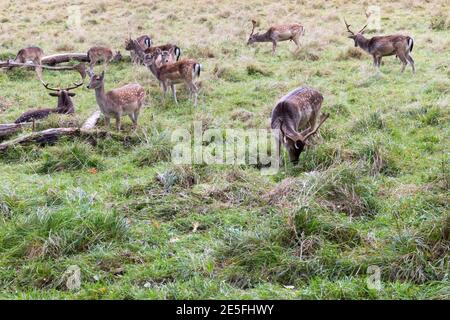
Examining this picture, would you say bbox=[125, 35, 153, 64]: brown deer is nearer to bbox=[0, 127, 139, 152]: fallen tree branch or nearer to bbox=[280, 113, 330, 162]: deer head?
bbox=[0, 127, 139, 152]: fallen tree branch

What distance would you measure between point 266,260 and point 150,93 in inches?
297

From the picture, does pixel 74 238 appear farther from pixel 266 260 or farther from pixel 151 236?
pixel 266 260

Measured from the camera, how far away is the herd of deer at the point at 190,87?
776 centimetres

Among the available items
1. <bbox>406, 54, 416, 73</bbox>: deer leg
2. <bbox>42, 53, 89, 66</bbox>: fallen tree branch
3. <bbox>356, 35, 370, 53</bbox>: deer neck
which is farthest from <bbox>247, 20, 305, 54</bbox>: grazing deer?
<bbox>42, 53, 89, 66</bbox>: fallen tree branch

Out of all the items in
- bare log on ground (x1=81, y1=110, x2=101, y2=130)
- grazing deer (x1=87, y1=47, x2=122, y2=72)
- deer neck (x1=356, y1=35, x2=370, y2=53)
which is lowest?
bare log on ground (x1=81, y1=110, x2=101, y2=130)

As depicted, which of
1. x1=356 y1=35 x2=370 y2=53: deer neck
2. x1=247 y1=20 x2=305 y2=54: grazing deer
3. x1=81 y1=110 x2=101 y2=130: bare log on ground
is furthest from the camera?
x1=247 y1=20 x2=305 y2=54: grazing deer

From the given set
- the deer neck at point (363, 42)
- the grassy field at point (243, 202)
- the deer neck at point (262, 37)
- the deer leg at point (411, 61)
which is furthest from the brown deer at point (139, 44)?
the deer leg at point (411, 61)

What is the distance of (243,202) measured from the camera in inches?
249

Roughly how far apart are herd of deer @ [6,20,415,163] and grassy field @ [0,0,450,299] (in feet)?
0.94

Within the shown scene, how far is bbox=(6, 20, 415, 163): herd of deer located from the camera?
7762 millimetres

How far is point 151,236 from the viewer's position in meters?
5.64

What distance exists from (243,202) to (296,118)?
6.42 ft

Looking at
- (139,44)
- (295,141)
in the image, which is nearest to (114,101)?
(295,141)

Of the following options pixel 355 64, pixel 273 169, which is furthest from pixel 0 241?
pixel 355 64
